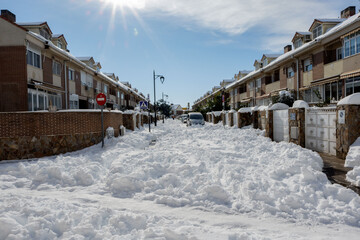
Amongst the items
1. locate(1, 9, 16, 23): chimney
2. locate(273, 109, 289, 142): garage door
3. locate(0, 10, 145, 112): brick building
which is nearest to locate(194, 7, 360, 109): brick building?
locate(273, 109, 289, 142): garage door

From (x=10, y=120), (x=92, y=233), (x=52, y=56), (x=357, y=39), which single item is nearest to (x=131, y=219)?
(x=92, y=233)

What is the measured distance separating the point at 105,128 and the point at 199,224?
9462 mm

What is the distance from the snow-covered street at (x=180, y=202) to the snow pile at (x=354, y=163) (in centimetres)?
76

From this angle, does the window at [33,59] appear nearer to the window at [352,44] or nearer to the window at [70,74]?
the window at [70,74]

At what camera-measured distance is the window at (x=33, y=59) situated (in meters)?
14.6

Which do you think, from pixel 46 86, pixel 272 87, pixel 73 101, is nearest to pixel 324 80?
pixel 272 87

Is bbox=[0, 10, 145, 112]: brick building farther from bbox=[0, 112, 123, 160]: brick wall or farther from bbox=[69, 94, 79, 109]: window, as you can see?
bbox=[0, 112, 123, 160]: brick wall

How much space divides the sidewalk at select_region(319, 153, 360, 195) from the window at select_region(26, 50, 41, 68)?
54.5 ft

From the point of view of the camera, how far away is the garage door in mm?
11318

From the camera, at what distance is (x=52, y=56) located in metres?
17.6

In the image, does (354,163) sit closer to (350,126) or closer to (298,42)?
(350,126)

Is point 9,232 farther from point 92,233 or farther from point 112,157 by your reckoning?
point 112,157

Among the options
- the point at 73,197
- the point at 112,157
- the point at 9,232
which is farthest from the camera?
the point at 112,157

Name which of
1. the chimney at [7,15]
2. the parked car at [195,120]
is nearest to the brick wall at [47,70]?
the chimney at [7,15]
